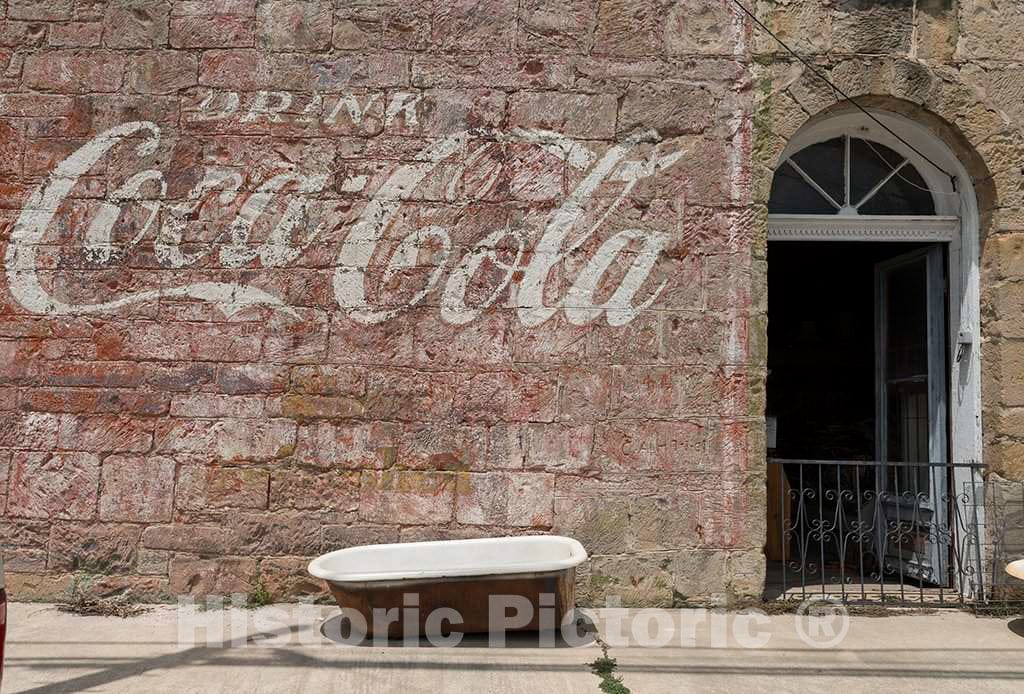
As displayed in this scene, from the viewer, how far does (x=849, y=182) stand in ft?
19.9

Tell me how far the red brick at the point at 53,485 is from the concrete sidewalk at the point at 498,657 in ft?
1.94

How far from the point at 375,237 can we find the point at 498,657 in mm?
2592

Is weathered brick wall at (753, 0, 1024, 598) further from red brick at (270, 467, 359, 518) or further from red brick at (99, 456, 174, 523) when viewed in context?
red brick at (99, 456, 174, 523)

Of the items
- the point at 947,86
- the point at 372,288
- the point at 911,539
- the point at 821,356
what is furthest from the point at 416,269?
the point at 821,356

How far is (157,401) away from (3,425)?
0.94 metres

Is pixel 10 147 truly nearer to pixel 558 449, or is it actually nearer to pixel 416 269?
pixel 416 269

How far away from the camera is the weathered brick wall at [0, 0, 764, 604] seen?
5.39 meters

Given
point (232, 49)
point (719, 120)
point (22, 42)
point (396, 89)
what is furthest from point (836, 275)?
point (22, 42)

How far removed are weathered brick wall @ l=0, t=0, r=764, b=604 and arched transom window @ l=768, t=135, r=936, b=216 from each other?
2.06 ft

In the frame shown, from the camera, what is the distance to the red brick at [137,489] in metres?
5.40

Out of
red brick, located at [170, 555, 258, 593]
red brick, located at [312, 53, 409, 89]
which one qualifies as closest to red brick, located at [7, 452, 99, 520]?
red brick, located at [170, 555, 258, 593]

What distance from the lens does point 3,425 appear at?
17.9ft

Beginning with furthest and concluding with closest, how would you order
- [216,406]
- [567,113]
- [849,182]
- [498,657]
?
[849,182] → [567,113] → [216,406] → [498,657]

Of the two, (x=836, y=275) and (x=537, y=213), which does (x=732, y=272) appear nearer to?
(x=537, y=213)
